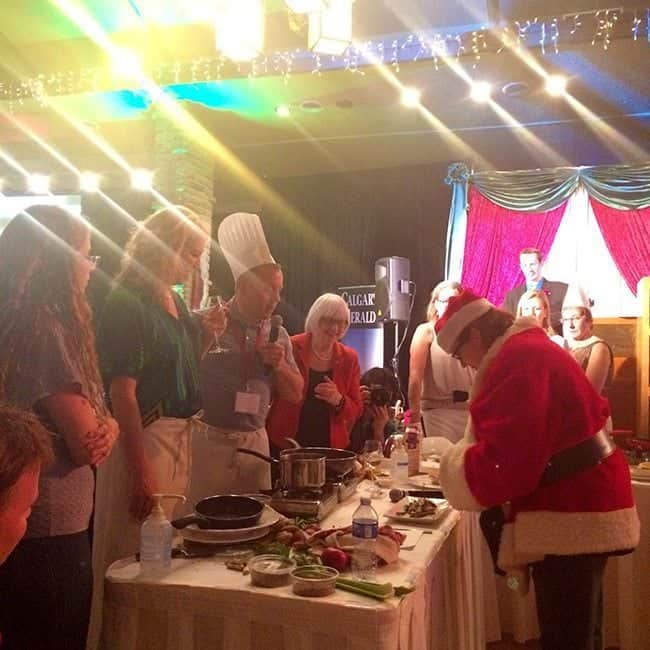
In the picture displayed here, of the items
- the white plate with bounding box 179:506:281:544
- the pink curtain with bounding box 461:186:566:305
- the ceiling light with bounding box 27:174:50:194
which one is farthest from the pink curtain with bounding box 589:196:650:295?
the ceiling light with bounding box 27:174:50:194

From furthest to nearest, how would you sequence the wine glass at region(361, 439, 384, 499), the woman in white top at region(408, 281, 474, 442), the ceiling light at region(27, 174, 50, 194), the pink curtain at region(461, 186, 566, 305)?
the ceiling light at region(27, 174, 50, 194), the pink curtain at region(461, 186, 566, 305), the woman in white top at region(408, 281, 474, 442), the wine glass at region(361, 439, 384, 499)

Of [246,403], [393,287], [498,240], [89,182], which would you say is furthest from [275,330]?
[89,182]

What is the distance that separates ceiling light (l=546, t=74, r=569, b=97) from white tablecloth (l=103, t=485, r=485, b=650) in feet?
12.3

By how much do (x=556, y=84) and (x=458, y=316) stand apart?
3.29 m

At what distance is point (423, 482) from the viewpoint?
8.29 feet

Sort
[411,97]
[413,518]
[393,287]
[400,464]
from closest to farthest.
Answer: [413,518], [400,464], [411,97], [393,287]

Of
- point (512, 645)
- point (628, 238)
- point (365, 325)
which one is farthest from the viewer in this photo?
point (365, 325)

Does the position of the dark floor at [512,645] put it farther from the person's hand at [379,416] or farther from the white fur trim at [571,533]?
the white fur trim at [571,533]

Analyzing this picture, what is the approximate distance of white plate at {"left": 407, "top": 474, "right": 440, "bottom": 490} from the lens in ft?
7.86

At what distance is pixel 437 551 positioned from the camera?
1.77 m

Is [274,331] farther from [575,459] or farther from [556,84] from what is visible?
[556,84]

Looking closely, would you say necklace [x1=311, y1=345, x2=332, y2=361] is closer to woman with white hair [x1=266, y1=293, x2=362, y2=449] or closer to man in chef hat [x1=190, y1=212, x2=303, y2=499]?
woman with white hair [x1=266, y1=293, x2=362, y2=449]

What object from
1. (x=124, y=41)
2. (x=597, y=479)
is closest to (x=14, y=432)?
(x=597, y=479)

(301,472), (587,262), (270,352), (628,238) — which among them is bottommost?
(301,472)
